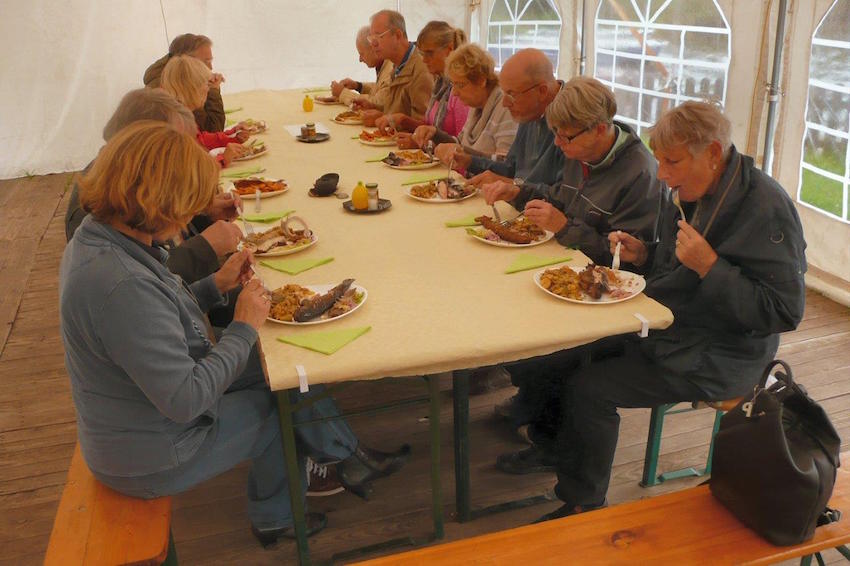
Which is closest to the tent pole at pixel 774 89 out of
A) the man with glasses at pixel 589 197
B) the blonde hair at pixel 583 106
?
the man with glasses at pixel 589 197

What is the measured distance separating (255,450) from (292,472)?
16 centimetres

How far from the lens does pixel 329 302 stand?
2156mm

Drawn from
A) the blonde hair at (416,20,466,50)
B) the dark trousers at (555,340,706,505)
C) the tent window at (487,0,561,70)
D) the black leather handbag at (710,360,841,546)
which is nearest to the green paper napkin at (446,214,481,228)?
the dark trousers at (555,340,706,505)

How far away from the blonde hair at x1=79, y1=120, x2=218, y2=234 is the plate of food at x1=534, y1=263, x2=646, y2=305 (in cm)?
108

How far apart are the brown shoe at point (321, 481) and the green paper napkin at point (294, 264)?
2.56ft

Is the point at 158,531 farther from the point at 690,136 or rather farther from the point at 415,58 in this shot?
the point at 415,58

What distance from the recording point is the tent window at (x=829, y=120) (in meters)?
3.76

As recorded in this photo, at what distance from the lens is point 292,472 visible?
87.3 inches

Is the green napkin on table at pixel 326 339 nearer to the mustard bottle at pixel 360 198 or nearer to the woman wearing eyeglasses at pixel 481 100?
the mustard bottle at pixel 360 198

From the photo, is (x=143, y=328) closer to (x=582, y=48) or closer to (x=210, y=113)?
(x=210, y=113)

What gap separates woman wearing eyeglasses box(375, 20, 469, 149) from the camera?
4.33 m

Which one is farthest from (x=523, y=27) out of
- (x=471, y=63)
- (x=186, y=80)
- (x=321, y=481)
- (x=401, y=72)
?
(x=321, y=481)

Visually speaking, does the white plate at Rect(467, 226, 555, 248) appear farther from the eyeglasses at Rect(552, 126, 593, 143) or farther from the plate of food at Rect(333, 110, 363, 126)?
the plate of food at Rect(333, 110, 363, 126)

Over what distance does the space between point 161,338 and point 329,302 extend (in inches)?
21.8
